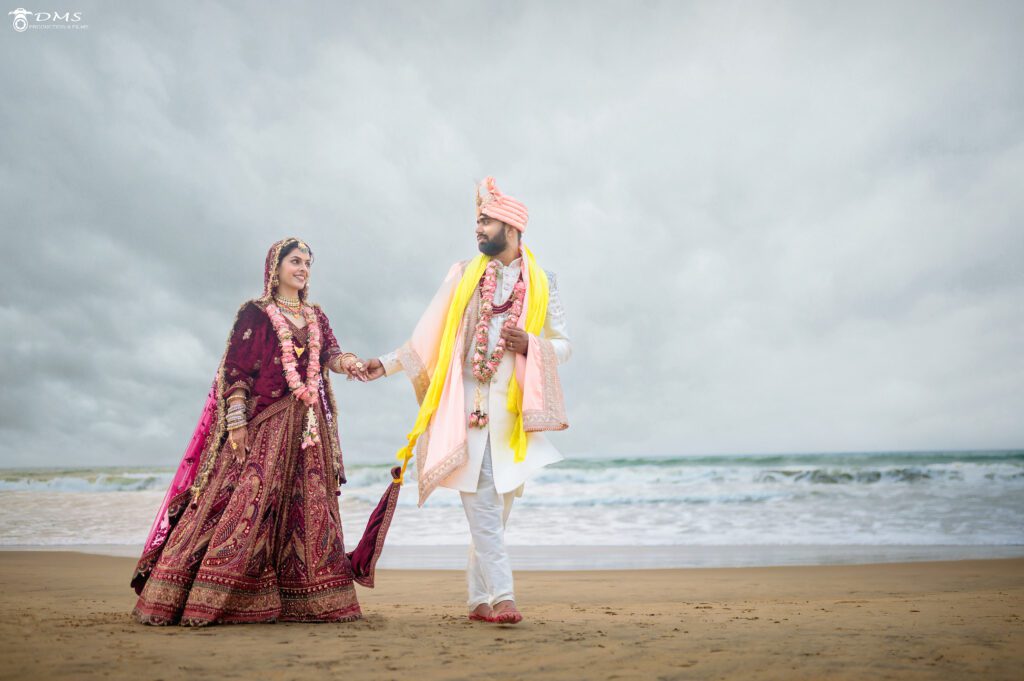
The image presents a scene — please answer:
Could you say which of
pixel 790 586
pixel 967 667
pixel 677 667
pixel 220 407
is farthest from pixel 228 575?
pixel 790 586

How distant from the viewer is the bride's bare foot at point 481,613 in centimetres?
445

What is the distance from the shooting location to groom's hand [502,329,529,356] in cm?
459

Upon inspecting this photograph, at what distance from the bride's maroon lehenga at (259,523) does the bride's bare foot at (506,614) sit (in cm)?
81

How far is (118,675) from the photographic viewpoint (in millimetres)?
3014

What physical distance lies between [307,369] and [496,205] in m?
1.45

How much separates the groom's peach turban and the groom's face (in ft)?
0.12

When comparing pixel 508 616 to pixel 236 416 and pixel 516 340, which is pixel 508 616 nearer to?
pixel 516 340

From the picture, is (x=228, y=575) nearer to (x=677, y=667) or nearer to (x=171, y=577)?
(x=171, y=577)

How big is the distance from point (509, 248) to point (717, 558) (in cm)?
551

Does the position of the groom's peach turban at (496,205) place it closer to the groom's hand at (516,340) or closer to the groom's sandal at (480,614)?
the groom's hand at (516,340)

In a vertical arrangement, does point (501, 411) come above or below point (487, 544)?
above

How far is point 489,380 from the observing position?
4.64 m

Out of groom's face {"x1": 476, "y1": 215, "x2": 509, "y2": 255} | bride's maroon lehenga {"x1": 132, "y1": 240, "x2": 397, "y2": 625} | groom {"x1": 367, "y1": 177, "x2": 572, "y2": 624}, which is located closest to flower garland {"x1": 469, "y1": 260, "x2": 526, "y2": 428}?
groom {"x1": 367, "y1": 177, "x2": 572, "y2": 624}

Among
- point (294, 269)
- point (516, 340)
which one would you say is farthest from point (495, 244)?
point (294, 269)
